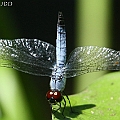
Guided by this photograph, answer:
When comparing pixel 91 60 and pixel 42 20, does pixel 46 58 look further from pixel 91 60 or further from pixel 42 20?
pixel 42 20

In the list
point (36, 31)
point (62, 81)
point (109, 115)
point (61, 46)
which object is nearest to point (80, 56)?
point (61, 46)

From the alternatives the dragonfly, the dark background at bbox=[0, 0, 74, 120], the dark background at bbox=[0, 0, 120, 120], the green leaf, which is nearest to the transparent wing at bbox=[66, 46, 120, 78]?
the dragonfly

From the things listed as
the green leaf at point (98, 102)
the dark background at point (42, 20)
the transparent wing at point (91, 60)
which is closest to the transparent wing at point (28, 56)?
the transparent wing at point (91, 60)

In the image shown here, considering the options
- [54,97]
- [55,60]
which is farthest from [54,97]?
[55,60]

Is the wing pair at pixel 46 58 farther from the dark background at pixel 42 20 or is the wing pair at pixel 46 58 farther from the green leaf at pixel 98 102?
the dark background at pixel 42 20

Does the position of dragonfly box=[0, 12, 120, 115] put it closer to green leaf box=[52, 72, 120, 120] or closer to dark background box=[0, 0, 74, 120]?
green leaf box=[52, 72, 120, 120]
